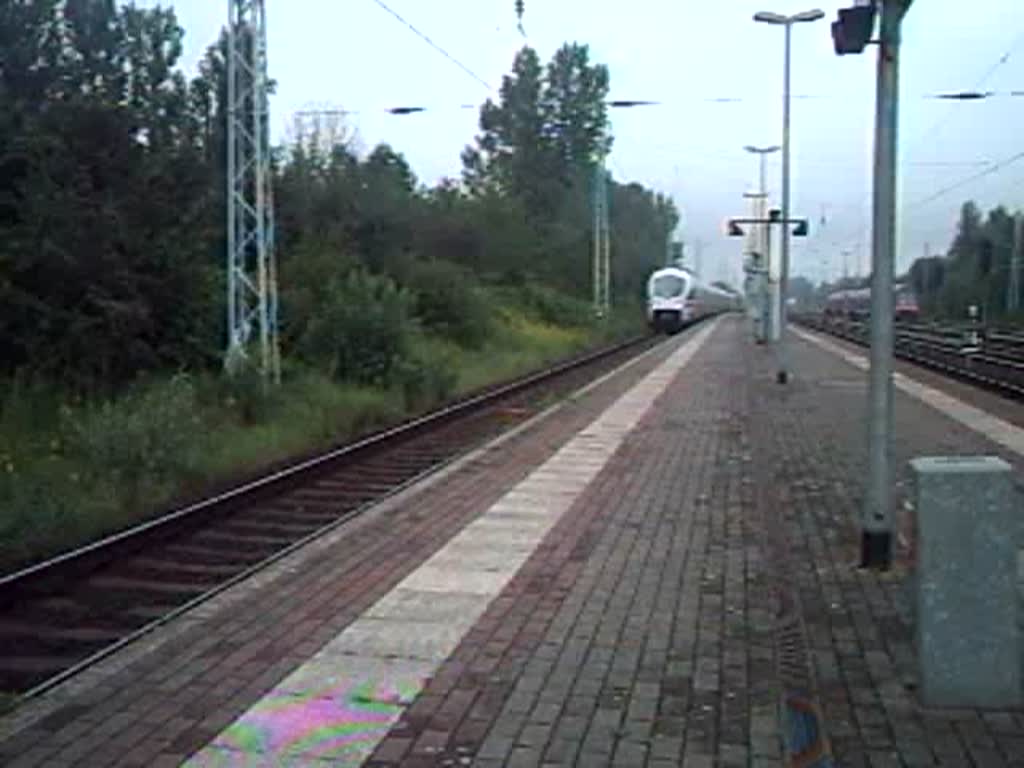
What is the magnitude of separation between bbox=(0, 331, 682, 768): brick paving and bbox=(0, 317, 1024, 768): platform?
17mm

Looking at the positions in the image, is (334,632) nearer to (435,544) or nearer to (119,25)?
(435,544)

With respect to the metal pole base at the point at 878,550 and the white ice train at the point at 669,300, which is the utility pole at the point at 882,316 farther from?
the white ice train at the point at 669,300

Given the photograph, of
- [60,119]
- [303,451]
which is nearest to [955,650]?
[303,451]

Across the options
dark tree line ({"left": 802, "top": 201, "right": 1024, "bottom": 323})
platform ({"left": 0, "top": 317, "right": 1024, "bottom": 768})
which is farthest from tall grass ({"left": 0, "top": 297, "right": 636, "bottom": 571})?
dark tree line ({"left": 802, "top": 201, "right": 1024, "bottom": 323})

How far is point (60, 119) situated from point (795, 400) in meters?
13.3

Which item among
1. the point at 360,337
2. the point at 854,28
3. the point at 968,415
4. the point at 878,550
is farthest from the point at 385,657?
the point at 360,337

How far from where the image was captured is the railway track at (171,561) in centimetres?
690

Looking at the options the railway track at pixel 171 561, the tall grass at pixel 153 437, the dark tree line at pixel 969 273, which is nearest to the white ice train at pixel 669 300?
the dark tree line at pixel 969 273

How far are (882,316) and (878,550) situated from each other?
144 centimetres

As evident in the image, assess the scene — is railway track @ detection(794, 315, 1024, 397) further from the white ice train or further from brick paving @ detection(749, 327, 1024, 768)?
the white ice train

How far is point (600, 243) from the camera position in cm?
6053

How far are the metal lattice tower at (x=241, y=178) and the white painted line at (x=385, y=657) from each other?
9343 millimetres

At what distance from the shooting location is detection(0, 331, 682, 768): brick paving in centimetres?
518

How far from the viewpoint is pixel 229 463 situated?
46.6 feet
